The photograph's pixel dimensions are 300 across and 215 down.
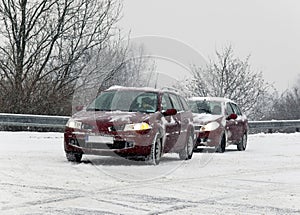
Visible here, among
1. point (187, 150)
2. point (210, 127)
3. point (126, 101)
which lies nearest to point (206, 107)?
point (210, 127)

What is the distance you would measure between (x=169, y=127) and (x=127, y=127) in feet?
4.89

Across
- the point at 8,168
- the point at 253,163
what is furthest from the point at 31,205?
the point at 253,163

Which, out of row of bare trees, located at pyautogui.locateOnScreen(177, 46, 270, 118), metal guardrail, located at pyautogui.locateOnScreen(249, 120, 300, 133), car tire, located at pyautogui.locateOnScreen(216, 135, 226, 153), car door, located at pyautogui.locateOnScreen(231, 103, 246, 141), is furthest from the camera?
row of bare trees, located at pyautogui.locateOnScreen(177, 46, 270, 118)

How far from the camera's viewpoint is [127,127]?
11.0 m

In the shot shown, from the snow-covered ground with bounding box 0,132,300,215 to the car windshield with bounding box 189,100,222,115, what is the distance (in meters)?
3.86

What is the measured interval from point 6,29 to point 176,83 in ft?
77.5

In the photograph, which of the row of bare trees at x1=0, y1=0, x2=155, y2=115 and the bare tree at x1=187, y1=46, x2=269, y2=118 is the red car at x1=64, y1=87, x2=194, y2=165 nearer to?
the row of bare trees at x1=0, y1=0, x2=155, y2=115

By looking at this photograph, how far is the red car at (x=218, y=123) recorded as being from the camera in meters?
16.2

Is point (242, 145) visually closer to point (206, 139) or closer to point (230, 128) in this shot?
point (230, 128)

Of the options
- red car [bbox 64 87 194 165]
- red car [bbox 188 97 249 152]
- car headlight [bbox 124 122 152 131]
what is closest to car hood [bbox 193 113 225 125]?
red car [bbox 188 97 249 152]

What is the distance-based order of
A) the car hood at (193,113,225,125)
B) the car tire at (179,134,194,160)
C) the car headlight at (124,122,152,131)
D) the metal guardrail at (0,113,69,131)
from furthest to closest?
the metal guardrail at (0,113,69,131), the car hood at (193,113,225,125), the car tire at (179,134,194,160), the car headlight at (124,122,152,131)

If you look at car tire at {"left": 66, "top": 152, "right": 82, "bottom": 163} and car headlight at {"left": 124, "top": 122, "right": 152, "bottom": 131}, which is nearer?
car headlight at {"left": 124, "top": 122, "right": 152, "bottom": 131}

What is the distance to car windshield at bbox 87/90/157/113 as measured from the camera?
39.4 feet

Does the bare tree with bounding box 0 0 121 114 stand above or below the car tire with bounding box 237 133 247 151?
above
